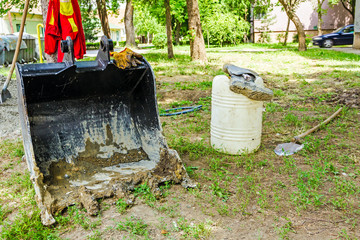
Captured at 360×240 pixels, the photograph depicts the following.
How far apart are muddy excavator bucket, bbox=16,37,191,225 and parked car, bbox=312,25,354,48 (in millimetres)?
20199

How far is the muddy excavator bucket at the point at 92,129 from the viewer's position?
309cm

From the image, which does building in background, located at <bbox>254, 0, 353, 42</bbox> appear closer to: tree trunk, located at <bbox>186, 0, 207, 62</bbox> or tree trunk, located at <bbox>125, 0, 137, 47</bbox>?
tree trunk, located at <bbox>125, 0, 137, 47</bbox>

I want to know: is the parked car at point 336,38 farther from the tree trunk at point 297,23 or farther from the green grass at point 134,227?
the green grass at point 134,227

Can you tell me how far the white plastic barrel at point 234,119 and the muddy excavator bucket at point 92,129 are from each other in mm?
891

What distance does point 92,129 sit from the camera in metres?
3.58

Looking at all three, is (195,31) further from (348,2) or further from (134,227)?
(348,2)

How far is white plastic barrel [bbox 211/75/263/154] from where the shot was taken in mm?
3982

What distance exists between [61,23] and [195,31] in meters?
7.91

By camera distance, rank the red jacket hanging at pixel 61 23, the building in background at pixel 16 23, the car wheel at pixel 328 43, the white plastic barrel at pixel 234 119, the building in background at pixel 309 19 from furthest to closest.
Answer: the building in background at pixel 16 23 < the building in background at pixel 309 19 < the car wheel at pixel 328 43 < the red jacket hanging at pixel 61 23 < the white plastic barrel at pixel 234 119

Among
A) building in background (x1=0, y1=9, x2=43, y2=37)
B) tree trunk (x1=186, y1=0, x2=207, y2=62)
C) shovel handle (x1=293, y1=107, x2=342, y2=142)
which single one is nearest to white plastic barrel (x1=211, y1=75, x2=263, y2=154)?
shovel handle (x1=293, y1=107, x2=342, y2=142)

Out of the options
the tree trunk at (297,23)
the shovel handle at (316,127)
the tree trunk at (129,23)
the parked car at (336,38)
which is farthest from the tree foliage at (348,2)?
the shovel handle at (316,127)

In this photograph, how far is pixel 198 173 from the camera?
11.7 feet

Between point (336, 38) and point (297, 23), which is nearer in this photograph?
point (297, 23)

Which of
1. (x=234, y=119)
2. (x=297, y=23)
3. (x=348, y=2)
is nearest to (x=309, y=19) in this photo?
(x=348, y=2)
